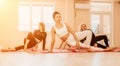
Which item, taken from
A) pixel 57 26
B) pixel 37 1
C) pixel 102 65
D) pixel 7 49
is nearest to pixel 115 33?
pixel 57 26

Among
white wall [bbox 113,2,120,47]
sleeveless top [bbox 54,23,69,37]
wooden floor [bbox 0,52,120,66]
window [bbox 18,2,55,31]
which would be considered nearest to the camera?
wooden floor [bbox 0,52,120,66]

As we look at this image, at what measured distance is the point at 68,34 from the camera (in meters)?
5.32

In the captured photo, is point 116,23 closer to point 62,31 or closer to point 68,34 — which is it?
point 68,34

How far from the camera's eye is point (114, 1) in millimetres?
5828

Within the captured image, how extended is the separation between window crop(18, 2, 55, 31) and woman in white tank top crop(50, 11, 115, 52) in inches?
8.9

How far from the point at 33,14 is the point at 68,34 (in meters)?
0.88

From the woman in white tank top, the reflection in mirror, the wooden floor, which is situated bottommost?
the wooden floor

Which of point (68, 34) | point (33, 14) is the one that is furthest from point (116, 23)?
point (33, 14)

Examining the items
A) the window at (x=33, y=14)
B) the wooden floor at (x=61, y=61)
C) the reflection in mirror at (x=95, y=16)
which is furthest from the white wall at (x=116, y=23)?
the wooden floor at (x=61, y=61)

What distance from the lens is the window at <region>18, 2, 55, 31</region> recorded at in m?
5.56

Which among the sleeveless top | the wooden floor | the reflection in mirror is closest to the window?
the sleeveless top

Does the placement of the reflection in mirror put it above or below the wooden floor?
above

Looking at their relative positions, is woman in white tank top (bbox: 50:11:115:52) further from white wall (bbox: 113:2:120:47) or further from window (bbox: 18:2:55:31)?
white wall (bbox: 113:2:120:47)

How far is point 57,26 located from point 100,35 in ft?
3.24
